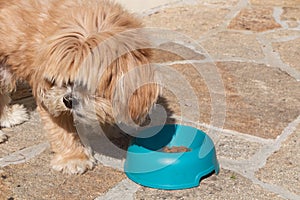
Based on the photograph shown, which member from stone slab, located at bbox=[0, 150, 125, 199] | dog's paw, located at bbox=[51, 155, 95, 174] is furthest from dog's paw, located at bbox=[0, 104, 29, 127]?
dog's paw, located at bbox=[51, 155, 95, 174]

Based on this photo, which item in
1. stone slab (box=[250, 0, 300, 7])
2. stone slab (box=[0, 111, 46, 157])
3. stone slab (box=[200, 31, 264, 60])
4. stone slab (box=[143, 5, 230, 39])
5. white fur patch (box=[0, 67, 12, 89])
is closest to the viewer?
white fur patch (box=[0, 67, 12, 89])

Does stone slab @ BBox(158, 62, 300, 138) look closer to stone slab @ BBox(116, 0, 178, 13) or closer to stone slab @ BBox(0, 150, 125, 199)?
stone slab @ BBox(0, 150, 125, 199)

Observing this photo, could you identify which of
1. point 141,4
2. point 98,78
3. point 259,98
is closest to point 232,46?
point 259,98

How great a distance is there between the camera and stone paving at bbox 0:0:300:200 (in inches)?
119

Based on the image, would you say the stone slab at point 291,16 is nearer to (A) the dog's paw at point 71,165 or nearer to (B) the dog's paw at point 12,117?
(B) the dog's paw at point 12,117

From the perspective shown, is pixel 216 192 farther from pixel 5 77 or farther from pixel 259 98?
pixel 5 77

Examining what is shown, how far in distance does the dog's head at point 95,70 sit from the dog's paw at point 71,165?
1.39 feet

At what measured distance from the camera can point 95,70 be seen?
2.70 meters

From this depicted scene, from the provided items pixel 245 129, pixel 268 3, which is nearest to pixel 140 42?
pixel 245 129

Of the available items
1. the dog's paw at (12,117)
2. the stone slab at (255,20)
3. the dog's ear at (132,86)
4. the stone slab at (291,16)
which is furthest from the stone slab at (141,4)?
the dog's ear at (132,86)

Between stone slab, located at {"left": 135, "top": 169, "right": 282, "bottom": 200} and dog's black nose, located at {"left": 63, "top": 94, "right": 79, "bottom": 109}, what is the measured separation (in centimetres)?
63

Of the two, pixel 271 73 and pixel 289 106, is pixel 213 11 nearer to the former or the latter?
pixel 271 73

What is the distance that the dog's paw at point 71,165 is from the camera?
315 centimetres

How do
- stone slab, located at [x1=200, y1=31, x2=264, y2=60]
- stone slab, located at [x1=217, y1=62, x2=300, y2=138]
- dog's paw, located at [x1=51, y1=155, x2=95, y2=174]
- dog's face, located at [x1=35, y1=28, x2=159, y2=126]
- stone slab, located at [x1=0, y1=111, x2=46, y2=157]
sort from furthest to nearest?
stone slab, located at [x1=200, y1=31, x2=264, y2=60], stone slab, located at [x1=217, y1=62, x2=300, y2=138], stone slab, located at [x1=0, y1=111, x2=46, y2=157], dog's paw, located at [x1=51, y1=155, x2=95, y2=174], dog's face, located at [x1=35, y1=28, x2=159, y2=126]
